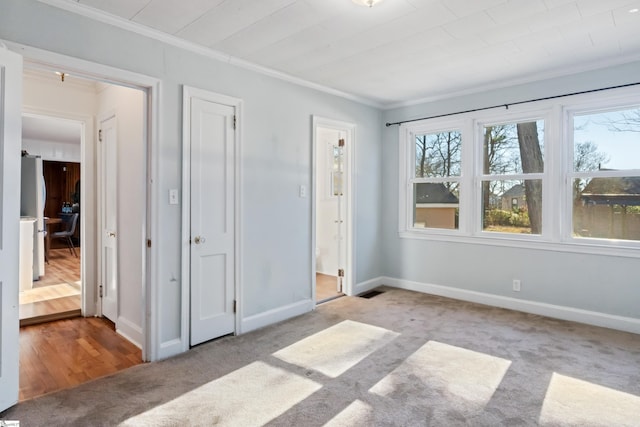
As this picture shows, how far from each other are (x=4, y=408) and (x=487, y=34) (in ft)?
12.9

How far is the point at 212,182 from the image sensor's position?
10.2 ft

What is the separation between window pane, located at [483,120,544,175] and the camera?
12.7 ft

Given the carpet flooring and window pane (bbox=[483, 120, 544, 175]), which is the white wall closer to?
the carpet flooring

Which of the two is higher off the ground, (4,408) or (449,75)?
(449,75)

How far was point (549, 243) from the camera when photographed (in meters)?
3.75

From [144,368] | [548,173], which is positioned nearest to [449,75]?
[548,173]

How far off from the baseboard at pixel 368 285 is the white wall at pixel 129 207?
249 centimetres

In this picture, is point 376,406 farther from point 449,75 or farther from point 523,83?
point 523,83

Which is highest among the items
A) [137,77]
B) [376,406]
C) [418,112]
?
[418,112]

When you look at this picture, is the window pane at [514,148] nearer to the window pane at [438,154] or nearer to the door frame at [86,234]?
the window pane at [438,154]

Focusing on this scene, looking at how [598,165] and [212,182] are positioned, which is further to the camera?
[598,165]

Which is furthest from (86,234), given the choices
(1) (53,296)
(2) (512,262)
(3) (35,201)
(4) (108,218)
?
(2) (512,262)

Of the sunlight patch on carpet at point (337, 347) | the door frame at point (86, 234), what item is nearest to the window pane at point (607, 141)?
the sunlight patch on carpet at point (337, 347)

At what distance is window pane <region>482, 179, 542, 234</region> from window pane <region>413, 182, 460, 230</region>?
0.35 meters
